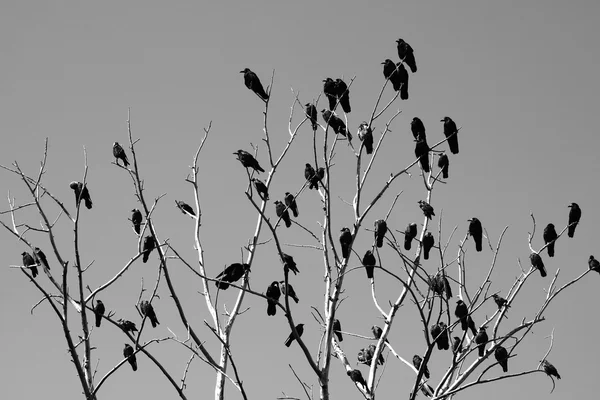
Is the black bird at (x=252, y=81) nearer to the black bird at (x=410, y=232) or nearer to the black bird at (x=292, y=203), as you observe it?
the black bird at (x=292, y=203)

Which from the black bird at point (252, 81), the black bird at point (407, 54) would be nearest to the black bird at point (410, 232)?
the black bird at point (407, 54)

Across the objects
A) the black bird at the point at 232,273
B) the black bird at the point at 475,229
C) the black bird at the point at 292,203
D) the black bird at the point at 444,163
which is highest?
the black bird at the point at 444,163

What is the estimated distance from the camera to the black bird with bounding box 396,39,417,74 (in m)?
9.54

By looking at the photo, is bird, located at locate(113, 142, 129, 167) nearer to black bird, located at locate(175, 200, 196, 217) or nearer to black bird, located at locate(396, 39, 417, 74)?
black bird, located at locate(175, 200, 196, 217)

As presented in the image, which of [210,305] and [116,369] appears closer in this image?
[116,369]

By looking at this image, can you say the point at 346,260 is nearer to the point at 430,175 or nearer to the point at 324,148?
the point at 324,148

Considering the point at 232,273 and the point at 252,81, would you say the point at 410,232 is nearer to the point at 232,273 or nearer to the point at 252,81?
the point at 252,81

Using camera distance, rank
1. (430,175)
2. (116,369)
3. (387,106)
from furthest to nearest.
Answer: (430,175) < (387,106) < (116,369)

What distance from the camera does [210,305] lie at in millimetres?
6941

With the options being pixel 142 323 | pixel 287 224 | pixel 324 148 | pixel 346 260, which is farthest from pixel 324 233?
pixel 287 224

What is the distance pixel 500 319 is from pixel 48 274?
369 centimetres

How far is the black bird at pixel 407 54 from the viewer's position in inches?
376

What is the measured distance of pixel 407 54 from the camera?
31.5 feet

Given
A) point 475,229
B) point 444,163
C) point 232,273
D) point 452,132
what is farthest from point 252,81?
point 232,273
